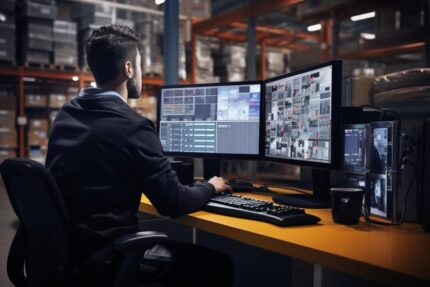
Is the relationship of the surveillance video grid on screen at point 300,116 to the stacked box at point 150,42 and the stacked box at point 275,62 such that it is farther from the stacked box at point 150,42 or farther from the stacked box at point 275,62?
the stacked box at point 275,62

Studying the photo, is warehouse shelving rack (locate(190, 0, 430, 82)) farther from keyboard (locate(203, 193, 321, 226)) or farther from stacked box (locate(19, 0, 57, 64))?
keyboard (locate(203, 193, 321, 226))

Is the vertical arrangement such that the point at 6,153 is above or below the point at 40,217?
below

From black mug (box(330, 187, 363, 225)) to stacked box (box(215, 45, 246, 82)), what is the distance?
6.79m

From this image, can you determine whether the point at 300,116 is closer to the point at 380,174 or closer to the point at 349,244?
the point at 380,174

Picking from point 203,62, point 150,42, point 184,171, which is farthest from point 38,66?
point 184,171

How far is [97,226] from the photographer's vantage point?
4.53ft

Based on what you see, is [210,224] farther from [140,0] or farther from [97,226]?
[140,0]

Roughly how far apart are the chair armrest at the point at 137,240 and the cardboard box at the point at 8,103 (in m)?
5.96

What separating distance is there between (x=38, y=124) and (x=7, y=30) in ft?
4.69

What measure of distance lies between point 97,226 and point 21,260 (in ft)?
1.15

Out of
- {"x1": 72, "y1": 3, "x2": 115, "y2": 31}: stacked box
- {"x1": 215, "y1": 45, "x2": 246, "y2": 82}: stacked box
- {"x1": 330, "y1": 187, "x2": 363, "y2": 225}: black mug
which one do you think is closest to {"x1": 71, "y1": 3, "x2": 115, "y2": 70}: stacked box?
{"x1": 72, "y1": 3, "x2": 115, "y2": 31}: stacked box

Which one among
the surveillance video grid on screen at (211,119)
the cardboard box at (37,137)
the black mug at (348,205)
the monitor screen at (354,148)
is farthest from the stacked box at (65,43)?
the black mug at (348,205)

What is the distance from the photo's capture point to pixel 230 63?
26.8ft

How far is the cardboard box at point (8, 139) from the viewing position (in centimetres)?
646
